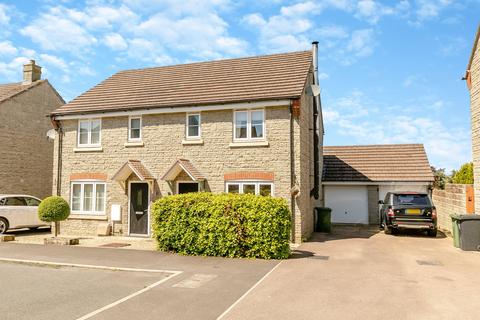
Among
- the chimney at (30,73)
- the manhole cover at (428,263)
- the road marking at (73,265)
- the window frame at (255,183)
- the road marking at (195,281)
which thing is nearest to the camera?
the road marking at (195,281)

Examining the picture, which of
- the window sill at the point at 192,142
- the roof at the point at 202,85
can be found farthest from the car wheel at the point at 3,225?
the window sill at the point at 192,142

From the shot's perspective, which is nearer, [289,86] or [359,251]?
[359,251]

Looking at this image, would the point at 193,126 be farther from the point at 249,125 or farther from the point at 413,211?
the point at 413,211

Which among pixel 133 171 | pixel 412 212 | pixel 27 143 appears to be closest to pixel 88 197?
pixel 133 171

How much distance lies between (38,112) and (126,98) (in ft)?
30.1

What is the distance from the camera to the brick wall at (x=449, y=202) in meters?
15.1

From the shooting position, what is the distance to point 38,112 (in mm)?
23250

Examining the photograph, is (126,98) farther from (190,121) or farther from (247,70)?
(247,70)

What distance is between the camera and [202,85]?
1712 centimetres

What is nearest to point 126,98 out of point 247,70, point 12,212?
point 247,70

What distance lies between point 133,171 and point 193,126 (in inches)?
119

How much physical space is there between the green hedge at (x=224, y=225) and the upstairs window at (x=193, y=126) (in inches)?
166

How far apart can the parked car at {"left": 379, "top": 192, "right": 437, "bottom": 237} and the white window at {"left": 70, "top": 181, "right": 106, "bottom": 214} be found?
40.4 ft

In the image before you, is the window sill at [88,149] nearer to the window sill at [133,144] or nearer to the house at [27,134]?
the window sill at [133,144]
